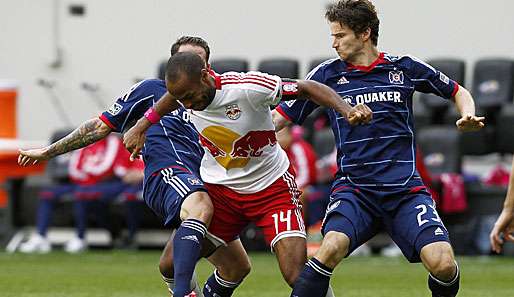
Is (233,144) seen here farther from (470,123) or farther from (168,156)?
(470,123)

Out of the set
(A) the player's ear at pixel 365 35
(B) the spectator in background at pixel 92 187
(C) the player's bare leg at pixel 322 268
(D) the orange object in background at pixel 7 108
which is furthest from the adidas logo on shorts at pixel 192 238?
(D) the orange object in background at pixel 7 108

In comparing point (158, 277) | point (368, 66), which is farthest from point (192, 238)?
point (158, 277)

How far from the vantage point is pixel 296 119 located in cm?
814

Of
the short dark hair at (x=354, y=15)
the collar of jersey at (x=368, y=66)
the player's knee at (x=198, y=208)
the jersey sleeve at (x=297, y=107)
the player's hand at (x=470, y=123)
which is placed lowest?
the player's knee at (x=198, y=208)

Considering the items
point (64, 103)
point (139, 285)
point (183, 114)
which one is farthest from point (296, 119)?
point (64, 103)

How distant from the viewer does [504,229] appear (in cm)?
727

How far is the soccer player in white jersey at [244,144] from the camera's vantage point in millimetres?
7418

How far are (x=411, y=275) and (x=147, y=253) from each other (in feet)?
15.9

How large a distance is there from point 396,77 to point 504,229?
4.13 ft

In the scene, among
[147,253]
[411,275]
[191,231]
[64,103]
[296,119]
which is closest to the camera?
[191,231]

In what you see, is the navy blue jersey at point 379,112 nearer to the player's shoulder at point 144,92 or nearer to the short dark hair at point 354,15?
the short dark hair at point 354,15

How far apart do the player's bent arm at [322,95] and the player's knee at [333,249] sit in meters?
0.74

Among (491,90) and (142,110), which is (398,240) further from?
(491,90)

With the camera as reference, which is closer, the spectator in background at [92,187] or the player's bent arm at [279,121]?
the player's bent arm at [279,121]
